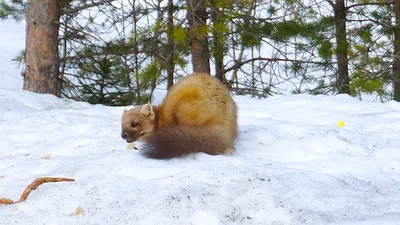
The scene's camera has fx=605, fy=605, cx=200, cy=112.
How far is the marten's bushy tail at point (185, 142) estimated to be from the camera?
14.7 feet

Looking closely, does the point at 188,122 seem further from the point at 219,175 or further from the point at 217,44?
the point at 217,44

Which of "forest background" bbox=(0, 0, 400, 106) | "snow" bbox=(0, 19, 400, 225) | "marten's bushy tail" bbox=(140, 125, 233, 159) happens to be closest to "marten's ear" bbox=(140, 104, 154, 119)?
"snow" bbox=(0, 19, 400, 225)

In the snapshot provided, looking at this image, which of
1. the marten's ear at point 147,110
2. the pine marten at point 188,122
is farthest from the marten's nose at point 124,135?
the marten's ear at point 147,110

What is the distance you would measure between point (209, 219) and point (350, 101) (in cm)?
494

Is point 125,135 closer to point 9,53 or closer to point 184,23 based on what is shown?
point 184,23

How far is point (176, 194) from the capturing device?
3.64 meters

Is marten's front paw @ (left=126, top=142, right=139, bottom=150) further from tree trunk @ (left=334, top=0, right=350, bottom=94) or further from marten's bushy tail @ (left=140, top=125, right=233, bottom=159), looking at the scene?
tree trunk @ (left=334, top=0, right=350, bottom=94)

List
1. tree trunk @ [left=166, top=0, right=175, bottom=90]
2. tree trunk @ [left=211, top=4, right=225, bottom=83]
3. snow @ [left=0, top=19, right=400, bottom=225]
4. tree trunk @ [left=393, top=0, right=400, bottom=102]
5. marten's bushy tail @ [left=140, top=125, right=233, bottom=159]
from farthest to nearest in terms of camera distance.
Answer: tree trunk @ [left=393, top=0, right=400, bottom=102], tree trunk @ [left=211, top=4, right=225, bottom=83], tree trunk @ [left=166, top=0, right=175, bottom=90], marten's bushy tail @ [left=140, top=125, right=233, bottom=159], snow @ [left=0, top=19, right=400, bottom=225]

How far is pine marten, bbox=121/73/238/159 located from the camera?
15.0 ft

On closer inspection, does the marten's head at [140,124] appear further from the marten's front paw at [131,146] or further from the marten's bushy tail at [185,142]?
the marten's bushy tail at [185,142]

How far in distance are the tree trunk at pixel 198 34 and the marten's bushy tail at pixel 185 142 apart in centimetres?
452

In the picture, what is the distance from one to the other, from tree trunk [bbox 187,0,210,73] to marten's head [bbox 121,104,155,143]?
12.5 feet

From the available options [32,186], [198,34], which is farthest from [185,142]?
[198,34]

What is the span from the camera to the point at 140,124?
5.60 m
